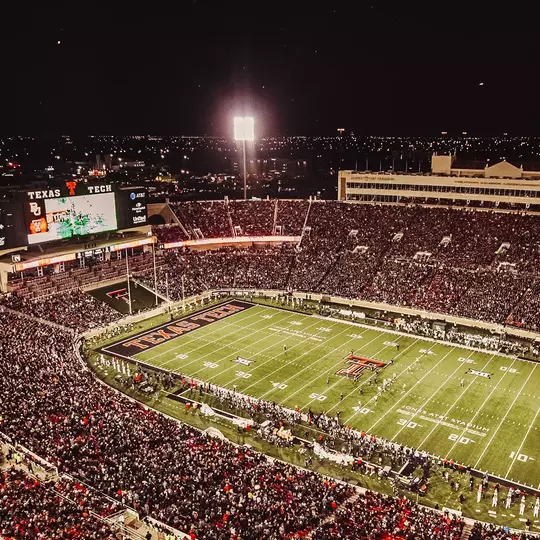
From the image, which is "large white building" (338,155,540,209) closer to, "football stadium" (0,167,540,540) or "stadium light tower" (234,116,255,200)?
"football stadium" (0,167,540,540)

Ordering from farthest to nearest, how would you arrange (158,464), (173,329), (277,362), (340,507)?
(173,329), (277,362), (158,464), (340,507)

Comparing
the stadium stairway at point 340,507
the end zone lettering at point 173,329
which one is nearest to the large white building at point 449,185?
the end zone lettering at point 173,329

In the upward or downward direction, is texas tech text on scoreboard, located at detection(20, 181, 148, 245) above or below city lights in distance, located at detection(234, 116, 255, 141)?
below

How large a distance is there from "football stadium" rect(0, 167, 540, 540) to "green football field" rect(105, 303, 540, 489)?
152mm

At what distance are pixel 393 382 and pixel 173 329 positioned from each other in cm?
1747

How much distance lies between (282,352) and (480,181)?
98.2 ft

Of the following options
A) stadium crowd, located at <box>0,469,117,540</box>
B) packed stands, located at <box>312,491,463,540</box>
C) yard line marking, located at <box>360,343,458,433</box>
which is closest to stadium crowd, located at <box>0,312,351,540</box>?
packed stands, located at <box>312,491,463,540</box>

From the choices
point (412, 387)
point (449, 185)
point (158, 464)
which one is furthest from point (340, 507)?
point (449, 185)

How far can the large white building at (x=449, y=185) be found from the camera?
5234cm

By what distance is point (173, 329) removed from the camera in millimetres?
41219

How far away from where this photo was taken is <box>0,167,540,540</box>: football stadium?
1808cm

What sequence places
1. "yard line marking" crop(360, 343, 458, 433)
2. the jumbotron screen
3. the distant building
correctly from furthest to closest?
1. the distant building
2. the jumbotron screen
3. "yard line marking" crop(360, 343, 458, 433)

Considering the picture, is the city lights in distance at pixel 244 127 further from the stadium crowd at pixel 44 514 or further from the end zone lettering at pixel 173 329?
the stadium crowd at pixel 44 514

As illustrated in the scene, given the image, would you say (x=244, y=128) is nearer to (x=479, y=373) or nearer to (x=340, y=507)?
(x=479, y=373)
